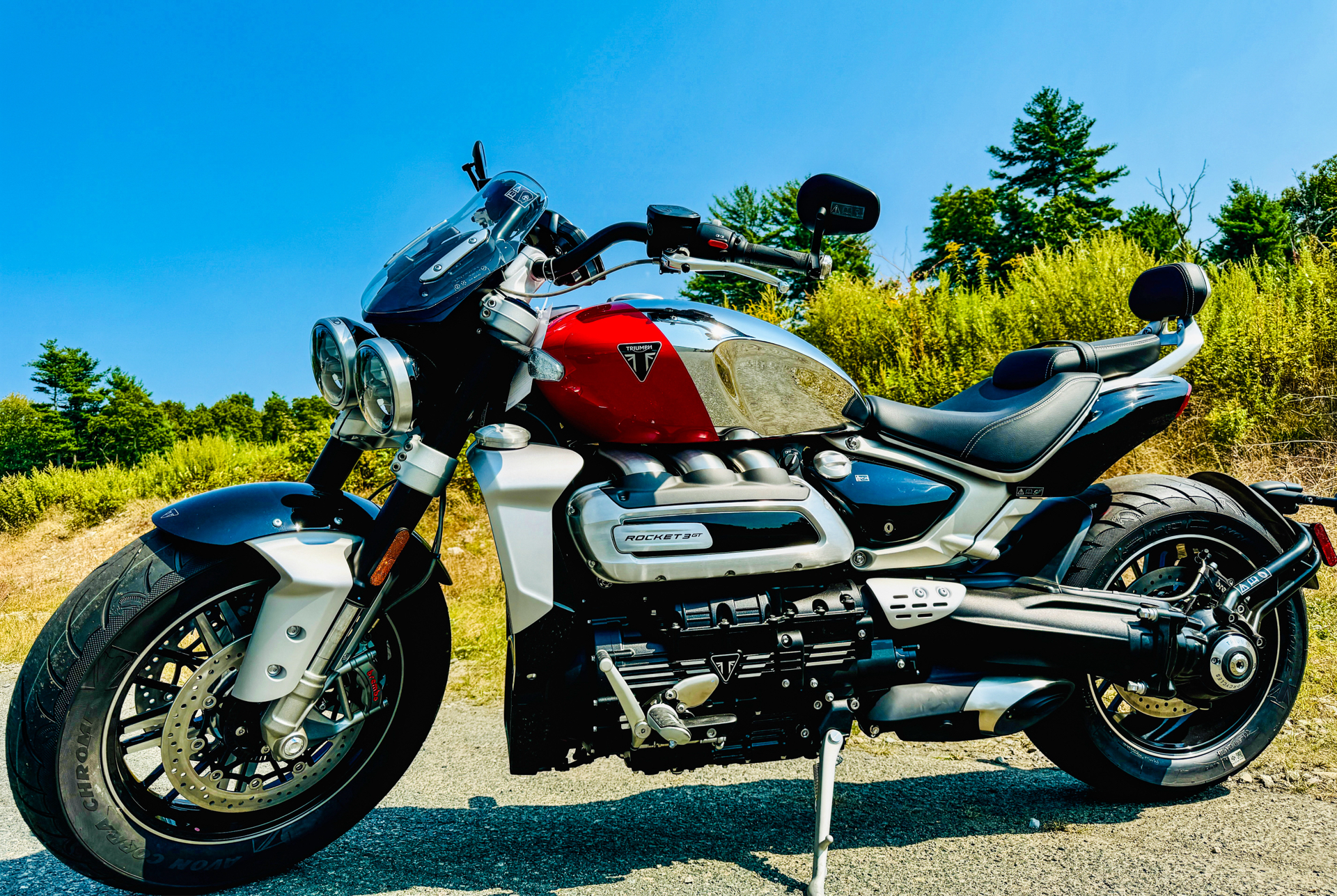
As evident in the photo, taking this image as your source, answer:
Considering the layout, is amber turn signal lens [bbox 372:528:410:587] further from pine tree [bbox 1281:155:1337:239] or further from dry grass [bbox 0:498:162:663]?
pine tree [bbox 1281:155:1337:239]

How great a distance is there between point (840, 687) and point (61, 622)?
201 centimetres

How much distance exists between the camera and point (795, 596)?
2338mm

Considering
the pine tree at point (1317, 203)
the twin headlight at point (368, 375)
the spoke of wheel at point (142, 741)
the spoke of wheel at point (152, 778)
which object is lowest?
the spoke of wheel at point (152, 778)

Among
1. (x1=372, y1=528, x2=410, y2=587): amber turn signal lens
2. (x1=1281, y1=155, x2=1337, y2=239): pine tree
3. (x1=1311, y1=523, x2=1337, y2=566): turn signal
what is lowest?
(x1=1311, y1=523, x2=1337, y2=566): turn signal

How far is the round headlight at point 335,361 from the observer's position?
2123mm

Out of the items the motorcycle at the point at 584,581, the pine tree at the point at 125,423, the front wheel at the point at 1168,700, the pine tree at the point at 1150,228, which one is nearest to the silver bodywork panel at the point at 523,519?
the motorcycle at the point at 584,581

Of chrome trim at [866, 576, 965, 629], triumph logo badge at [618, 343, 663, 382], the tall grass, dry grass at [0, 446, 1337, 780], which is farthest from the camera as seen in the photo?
the tall grass

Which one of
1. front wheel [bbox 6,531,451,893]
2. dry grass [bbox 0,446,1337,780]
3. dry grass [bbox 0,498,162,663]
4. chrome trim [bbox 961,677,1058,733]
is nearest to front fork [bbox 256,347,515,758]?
front wheel [bbox 6,531,451,893]

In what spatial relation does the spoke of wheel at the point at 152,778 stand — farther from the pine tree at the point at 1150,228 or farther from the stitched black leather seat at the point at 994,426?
the pine tree at the point at 1150,228

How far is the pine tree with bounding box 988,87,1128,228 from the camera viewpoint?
33.2m

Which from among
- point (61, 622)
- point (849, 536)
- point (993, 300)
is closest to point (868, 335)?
point (993, 300)

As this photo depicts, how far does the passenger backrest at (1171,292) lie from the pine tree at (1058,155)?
3393 centimetres

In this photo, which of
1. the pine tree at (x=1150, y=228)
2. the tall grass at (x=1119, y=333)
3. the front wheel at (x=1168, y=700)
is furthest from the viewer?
the pine tree at (x=1150, y=228)

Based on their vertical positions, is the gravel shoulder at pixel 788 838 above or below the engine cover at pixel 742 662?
below
